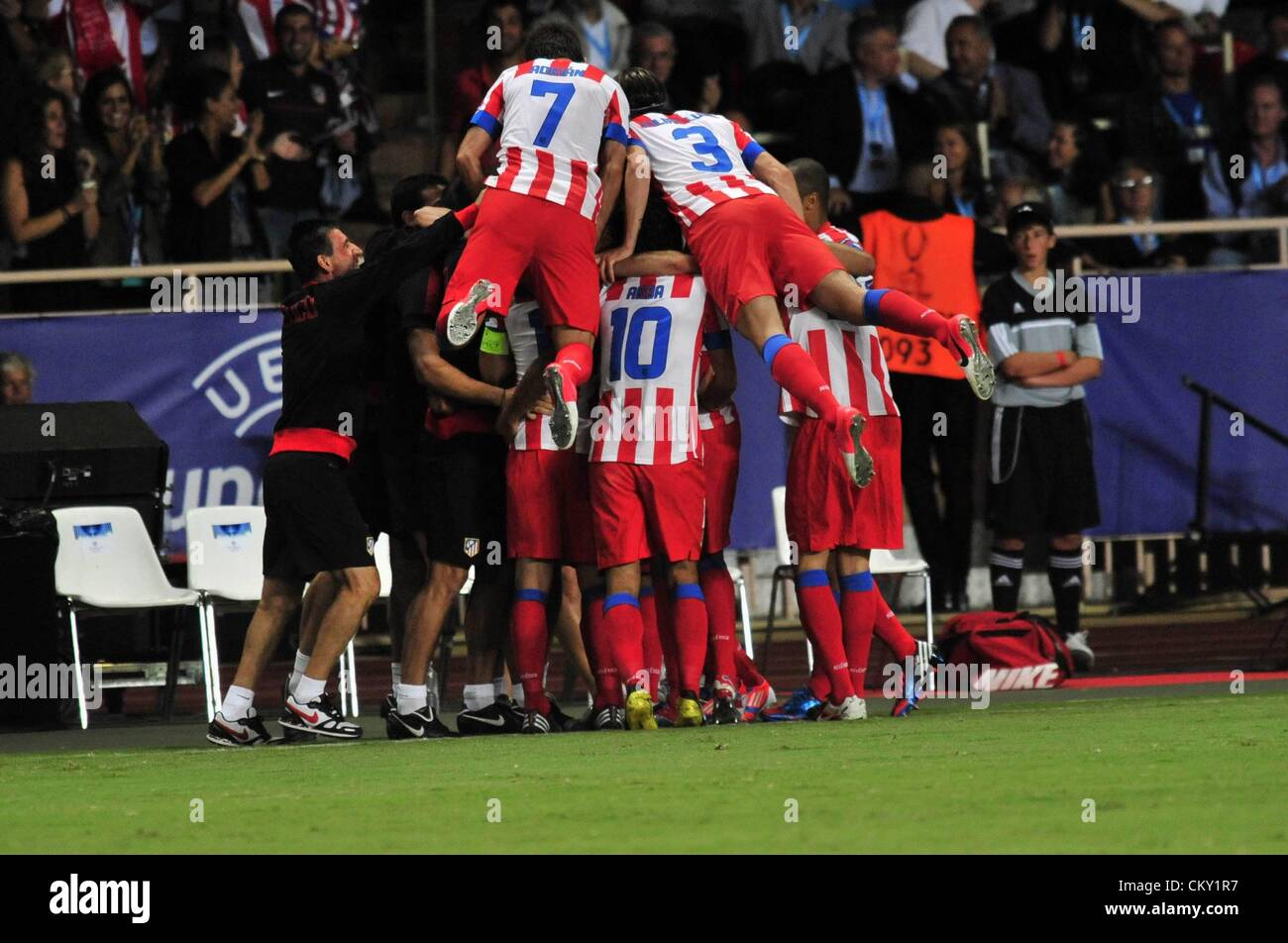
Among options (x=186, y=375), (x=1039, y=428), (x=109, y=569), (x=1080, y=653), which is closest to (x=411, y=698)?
(x=109, y=569)

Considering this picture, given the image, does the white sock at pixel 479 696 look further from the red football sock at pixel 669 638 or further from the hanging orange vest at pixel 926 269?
the hanging orange vest at pixel 926 269

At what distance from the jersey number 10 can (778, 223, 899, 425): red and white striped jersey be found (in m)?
0.64

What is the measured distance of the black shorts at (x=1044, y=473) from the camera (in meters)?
12.6

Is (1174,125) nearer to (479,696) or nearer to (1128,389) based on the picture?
(1128,389)

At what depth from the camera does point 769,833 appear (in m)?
5.32

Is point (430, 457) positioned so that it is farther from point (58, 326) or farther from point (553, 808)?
point (58, 326)

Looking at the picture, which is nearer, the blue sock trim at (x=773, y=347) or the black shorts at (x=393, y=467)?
the blue sock trim at (x=773, y=347)

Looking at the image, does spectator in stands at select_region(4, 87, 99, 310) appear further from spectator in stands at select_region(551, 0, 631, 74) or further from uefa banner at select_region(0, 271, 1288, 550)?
spectator in stands at select_region(551, 0, 631, 74)

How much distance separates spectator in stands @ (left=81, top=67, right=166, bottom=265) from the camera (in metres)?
15.0

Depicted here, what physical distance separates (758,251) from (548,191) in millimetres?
927

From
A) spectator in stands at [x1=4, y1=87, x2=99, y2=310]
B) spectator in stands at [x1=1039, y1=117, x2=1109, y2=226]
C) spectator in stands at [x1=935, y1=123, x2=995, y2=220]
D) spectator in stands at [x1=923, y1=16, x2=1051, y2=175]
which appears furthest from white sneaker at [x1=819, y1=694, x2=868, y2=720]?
spectator in stands at [x1=1039, y1=117, x2=1109, y2=226]

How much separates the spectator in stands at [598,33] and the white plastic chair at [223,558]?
5655 mm

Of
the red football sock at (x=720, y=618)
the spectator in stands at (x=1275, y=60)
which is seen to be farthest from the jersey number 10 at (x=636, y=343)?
the spectator in stands at (x=1275, y=60)

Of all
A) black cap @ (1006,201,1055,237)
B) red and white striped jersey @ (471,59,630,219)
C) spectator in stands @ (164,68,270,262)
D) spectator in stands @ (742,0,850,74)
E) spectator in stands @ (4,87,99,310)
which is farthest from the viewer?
spectator in stands @ (742,0,850,74)
